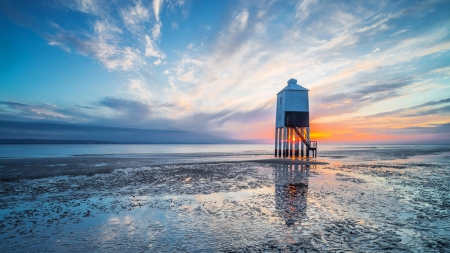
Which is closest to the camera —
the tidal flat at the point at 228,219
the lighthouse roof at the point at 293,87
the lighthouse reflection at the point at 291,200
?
the tidal flat at the point at 228,219

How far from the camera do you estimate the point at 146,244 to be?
22.5 ft

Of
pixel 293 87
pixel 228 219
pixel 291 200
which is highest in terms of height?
pixel 293 87

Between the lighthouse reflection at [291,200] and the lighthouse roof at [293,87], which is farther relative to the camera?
the lighthouse roof at [293,87]

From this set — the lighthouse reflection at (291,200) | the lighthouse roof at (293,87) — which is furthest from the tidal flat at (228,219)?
the lighthouse roof at (293,87)

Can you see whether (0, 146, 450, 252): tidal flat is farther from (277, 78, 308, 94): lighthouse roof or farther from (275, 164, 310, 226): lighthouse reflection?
→ (277, 78, 308, 94): lighthouse roof

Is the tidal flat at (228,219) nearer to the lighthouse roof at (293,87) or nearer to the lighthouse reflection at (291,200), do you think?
the lighthouse reflection at (291,200)

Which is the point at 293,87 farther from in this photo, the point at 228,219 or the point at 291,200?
the point at 228,219

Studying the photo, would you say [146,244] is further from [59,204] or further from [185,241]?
[59,204]

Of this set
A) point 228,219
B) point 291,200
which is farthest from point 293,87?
point 228,219

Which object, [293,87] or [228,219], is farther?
[293,87]

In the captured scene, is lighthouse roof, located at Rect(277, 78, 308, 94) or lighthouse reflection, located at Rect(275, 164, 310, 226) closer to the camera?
lighthouse reflection, located at Rect(275, 164, 310, 226)

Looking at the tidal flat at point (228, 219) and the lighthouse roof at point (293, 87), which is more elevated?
the lighthouse roof at point (293, 87)

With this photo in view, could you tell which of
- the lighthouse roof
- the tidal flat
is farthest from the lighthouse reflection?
the lighthouse roof

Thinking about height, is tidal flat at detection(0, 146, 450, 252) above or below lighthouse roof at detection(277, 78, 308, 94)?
below
